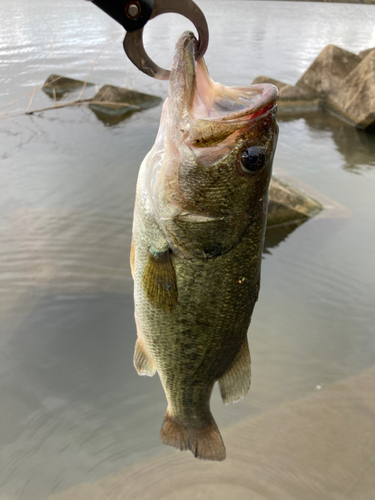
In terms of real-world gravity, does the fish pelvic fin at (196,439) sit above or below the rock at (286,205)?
above

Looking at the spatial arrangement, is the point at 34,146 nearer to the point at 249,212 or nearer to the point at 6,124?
the point at 6,124

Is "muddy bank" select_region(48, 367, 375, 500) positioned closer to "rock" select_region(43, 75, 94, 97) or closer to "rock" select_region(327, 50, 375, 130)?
"rock" select_region(327, 50, 375, 130)

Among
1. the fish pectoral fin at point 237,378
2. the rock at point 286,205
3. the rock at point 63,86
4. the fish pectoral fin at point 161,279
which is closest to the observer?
the fish pectoral fin at point 161,279

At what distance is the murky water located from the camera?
10.8ft

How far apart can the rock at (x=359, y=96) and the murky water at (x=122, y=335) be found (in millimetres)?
1739

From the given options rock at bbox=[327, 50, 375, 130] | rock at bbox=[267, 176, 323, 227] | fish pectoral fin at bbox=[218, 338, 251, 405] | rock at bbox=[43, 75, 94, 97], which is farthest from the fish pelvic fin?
rock at bbox=[43, 75, 94, 97]

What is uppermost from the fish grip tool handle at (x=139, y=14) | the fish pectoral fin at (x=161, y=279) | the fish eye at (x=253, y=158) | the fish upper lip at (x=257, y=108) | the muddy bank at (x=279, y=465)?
the fish grip tool handle at (x=139, y=14)

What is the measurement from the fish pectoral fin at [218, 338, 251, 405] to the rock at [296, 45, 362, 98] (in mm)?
11920

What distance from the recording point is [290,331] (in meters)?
4.53

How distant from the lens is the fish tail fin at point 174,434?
7.28 feet

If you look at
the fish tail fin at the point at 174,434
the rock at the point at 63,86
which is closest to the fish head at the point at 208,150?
the fish tail fin at the point at 174,434

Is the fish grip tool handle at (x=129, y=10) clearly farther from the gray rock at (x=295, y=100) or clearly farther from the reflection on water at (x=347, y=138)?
the gray rock at (x=295, y=100)

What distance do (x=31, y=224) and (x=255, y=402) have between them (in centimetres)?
431

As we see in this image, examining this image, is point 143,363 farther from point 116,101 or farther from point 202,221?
point 116,101
